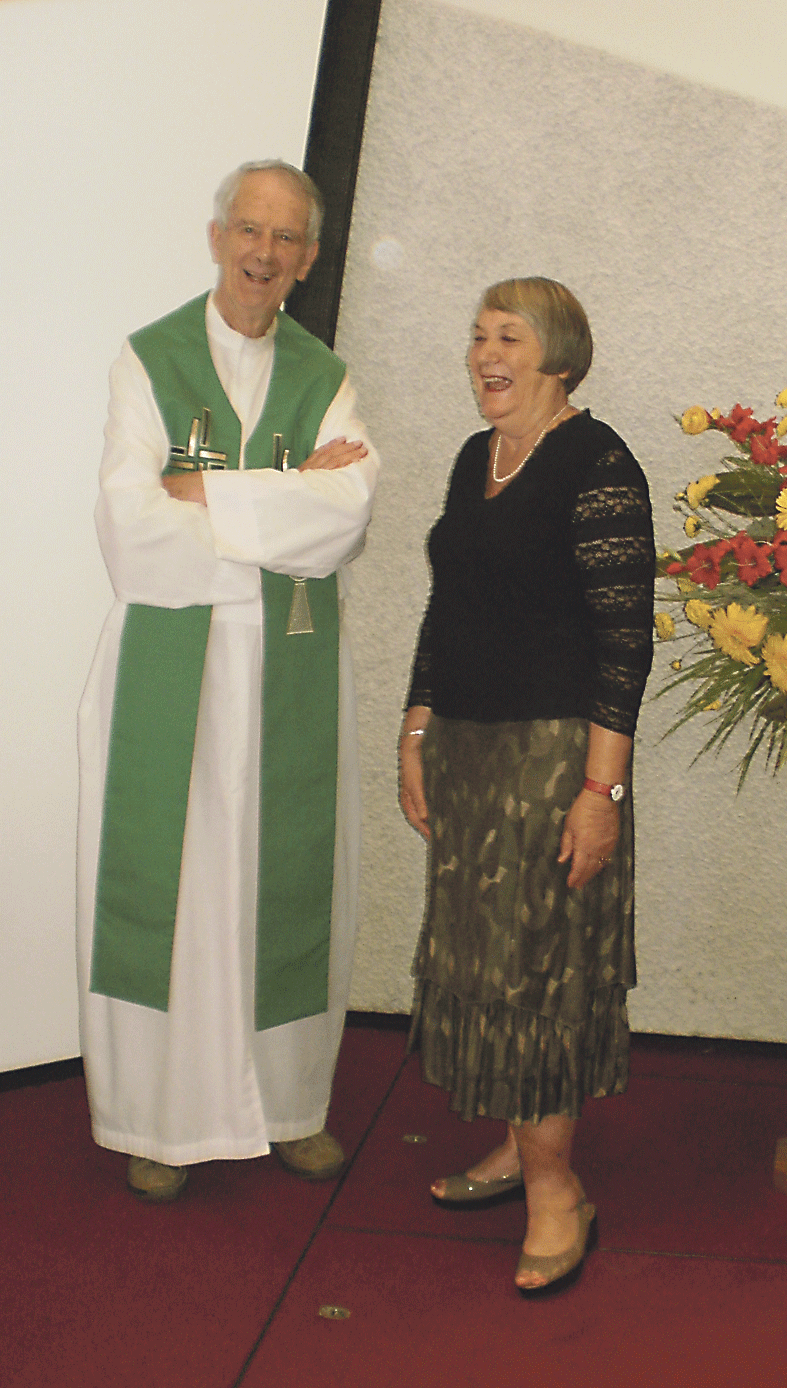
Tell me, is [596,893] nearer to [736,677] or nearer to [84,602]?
[736,677]

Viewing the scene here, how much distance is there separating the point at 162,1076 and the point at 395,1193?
0.46 m

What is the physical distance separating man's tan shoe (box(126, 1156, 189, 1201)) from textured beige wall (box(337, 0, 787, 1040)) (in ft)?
4.01

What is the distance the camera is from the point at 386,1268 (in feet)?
5.99

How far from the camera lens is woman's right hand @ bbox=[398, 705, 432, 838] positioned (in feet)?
6.48

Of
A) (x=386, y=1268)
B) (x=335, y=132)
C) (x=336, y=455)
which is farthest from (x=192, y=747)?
(x=335, y=132)

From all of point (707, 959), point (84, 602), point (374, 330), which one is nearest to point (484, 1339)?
point (707, 959)

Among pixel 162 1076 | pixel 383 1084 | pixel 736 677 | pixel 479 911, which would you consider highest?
pixel 736 677

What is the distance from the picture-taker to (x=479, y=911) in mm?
1756

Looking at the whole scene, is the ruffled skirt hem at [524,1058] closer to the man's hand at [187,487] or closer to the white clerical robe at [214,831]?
the white clerical robe at [214,831]

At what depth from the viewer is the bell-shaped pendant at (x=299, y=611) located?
2.05m

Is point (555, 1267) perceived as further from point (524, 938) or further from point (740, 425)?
point (740, 425)

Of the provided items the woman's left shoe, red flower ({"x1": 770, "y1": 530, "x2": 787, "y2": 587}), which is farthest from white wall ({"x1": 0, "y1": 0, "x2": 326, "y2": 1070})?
red flower ({"x1": 770, "y1": 530, "x2": 787, "y2": 587})

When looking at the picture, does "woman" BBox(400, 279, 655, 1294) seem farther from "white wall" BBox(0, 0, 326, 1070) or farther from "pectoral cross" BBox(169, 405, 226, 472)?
"white wall" BBox(0, 0, 326, 1070)

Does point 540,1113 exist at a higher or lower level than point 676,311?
lower
